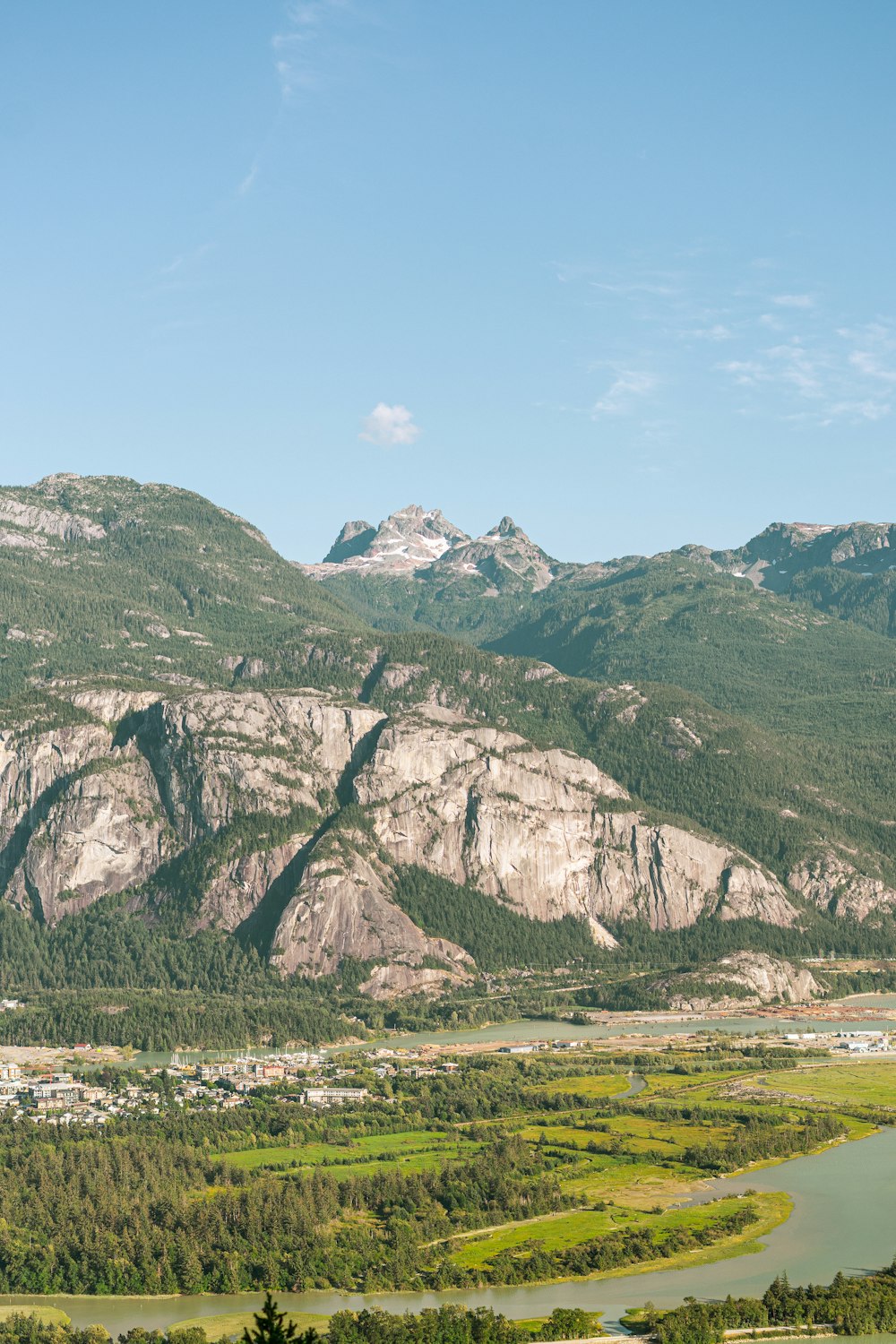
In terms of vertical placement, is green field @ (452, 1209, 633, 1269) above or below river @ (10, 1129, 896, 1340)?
above

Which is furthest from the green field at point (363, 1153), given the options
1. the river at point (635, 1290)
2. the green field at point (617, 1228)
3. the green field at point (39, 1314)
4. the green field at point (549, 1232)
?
the green field at point (39, 1314)

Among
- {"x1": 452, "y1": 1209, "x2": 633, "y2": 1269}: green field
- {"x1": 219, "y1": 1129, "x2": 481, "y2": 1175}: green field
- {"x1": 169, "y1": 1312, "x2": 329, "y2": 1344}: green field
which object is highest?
{"x1": 219, "y1": 1129, "x2": 481, "y2": 1175}: green field

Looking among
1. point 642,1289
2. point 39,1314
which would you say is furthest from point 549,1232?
point 39,1314

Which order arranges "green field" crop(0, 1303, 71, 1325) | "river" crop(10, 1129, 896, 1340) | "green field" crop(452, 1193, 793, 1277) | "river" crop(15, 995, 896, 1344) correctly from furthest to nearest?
"green field" crop(452, 1193, 793, 1277) < "river" crop(10, 1129, 896, 1340) < "river" crop(15, 995, 896, 1344) < "green field" crop(0, 1303, 71, 1325)

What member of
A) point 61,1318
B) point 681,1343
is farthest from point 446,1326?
point 61,1318

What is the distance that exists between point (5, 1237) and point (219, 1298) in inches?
772

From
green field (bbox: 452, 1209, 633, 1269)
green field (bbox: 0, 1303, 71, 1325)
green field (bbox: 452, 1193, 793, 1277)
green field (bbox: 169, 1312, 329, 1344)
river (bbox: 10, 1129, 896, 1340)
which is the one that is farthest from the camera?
green field (bbox: 452, 1209, 633, 1269)

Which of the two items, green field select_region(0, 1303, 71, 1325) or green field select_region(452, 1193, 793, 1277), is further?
green field select_region(452, 1193, 793, 1277)

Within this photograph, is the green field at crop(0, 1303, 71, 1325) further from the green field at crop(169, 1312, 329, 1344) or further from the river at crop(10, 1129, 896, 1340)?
the green field at crop(169, 1312, 329, 1344)

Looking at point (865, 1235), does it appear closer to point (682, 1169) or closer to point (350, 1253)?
point (682, 1169)

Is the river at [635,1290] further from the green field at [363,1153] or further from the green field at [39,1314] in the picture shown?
the green field at [363,1153]

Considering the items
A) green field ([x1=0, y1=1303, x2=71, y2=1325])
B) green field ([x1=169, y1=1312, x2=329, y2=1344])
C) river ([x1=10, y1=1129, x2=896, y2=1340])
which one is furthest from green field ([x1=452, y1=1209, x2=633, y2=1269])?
green field ([x1=0, y1=1303, x2=71, y2=1325])

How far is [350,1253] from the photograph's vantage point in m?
141

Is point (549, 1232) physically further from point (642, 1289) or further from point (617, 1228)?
point (642, 1289)
